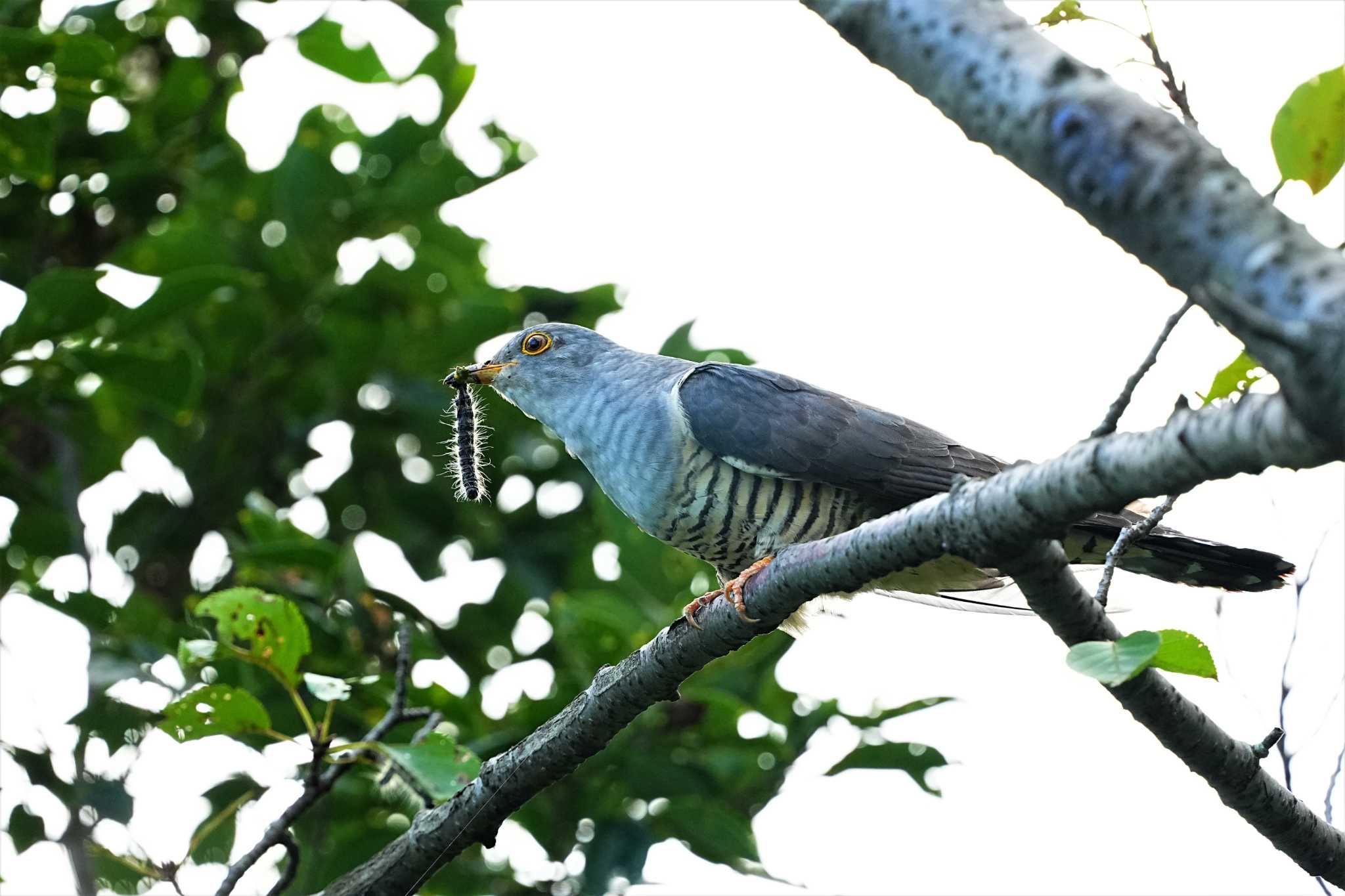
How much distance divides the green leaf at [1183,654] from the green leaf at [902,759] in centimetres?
195

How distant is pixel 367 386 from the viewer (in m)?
3.87

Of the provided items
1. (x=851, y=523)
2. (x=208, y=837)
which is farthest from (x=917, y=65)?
(x=208, y=837)

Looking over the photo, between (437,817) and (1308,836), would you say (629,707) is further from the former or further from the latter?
(1308,836)

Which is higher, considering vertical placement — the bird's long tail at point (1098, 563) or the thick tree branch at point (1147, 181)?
the thick tree branch at point (1147, 181)

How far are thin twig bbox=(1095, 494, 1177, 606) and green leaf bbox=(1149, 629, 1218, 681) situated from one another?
27 cm

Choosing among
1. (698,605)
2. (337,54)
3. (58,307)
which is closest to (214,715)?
(698,605)

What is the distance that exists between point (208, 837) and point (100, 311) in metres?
1.26

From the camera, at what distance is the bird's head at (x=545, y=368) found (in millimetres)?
3299

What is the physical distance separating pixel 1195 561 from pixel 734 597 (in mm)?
1070

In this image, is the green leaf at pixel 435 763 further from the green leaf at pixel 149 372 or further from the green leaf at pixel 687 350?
the green leaf at pixel 687 350

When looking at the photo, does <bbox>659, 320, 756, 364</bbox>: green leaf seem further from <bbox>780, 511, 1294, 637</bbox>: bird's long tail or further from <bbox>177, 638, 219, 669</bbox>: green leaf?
<bbox>177, 638, 219, 669</bbox>: green leaf

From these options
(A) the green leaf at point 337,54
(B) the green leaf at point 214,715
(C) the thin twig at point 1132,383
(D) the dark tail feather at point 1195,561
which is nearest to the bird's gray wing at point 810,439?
(D) the dark tail feather at point 1195,561

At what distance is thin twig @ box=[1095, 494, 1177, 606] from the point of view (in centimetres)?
170

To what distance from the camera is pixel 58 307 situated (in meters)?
3.09
